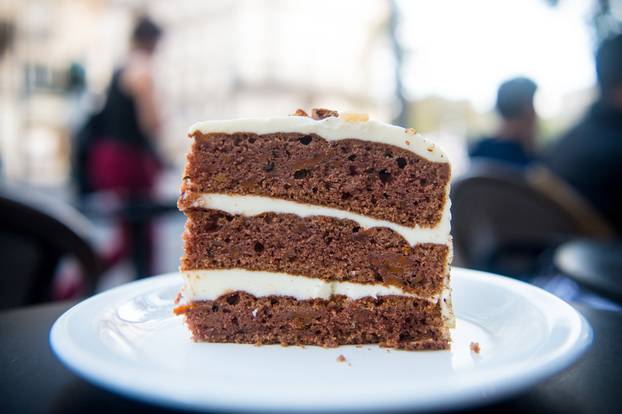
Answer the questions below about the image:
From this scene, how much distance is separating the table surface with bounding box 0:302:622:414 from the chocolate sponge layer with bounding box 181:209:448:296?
0.42m

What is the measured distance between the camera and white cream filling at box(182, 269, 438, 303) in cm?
144

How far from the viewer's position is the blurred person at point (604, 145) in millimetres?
3572

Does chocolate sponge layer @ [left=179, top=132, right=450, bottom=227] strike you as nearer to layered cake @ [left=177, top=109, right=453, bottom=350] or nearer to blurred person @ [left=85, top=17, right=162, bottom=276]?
layered cake @ [left=177, top=109, right=453, bottom=350]

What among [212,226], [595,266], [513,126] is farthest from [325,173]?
[513,126]

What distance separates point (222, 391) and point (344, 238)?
75 centimetres

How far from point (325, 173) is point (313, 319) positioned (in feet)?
1.21

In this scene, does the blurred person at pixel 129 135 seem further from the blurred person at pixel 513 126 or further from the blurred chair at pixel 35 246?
the blurred person at pixel 513 126

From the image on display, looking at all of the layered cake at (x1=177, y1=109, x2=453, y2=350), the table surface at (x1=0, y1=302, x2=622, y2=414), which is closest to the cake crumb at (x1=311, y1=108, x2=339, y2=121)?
the layered cake at (x1=177, y1=109, x2=453, y2=350)

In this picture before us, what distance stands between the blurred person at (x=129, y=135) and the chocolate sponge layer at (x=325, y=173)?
2954 millimetres

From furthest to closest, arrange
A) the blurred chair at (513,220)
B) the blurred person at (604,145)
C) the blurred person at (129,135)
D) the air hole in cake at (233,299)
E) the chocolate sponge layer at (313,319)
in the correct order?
the blurred person at (129,135), the blurred person at (604,145), the blurred chair at (513,220), the air hole in cake at (233,299), the chocolate sponge layer at (313,319)

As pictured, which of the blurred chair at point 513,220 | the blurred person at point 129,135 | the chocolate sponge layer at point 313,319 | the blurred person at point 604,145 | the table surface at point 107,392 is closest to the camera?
the table surface at point 107,392

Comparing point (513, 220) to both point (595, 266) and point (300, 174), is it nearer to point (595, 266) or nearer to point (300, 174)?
point (595, 266)

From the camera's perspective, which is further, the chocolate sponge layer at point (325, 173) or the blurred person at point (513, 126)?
the blurred person at point (513, 126)

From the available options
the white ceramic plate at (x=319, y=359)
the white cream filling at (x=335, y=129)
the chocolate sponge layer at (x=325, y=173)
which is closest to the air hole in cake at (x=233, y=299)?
the white ceramic plate at (x=319, y=359)
